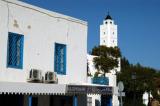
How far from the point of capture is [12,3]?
1989 cm

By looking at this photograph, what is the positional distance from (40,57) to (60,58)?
5.79ft

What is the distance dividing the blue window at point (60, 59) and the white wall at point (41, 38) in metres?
0.27

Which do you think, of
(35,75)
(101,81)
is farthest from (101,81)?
(35,75)

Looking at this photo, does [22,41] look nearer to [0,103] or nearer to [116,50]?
[0,103]

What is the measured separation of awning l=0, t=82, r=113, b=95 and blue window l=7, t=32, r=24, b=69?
175cm

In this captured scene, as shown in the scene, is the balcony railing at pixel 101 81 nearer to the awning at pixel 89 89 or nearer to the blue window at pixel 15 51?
the awning at pixel 89 89

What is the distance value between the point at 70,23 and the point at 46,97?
4.28 metres

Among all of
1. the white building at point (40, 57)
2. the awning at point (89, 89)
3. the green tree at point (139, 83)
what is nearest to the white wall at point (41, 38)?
the white building at point (40, 57)

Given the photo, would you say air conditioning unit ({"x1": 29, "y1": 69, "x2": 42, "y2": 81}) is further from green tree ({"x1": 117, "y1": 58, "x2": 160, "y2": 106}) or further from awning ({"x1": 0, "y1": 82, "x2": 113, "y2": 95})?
green tree ({"x1": 117, "y1": 58, "x2": 160, "y2": 106})

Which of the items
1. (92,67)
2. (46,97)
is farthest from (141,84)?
(46,97)

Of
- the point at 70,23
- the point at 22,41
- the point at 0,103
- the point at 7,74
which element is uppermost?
the point at 70,23

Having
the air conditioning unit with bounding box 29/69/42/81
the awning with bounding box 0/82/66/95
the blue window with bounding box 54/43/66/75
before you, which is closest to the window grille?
the blue window with bounding box 54/43/66/75

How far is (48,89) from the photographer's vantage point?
19.3m

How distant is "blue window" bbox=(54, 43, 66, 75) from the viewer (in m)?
22.6
